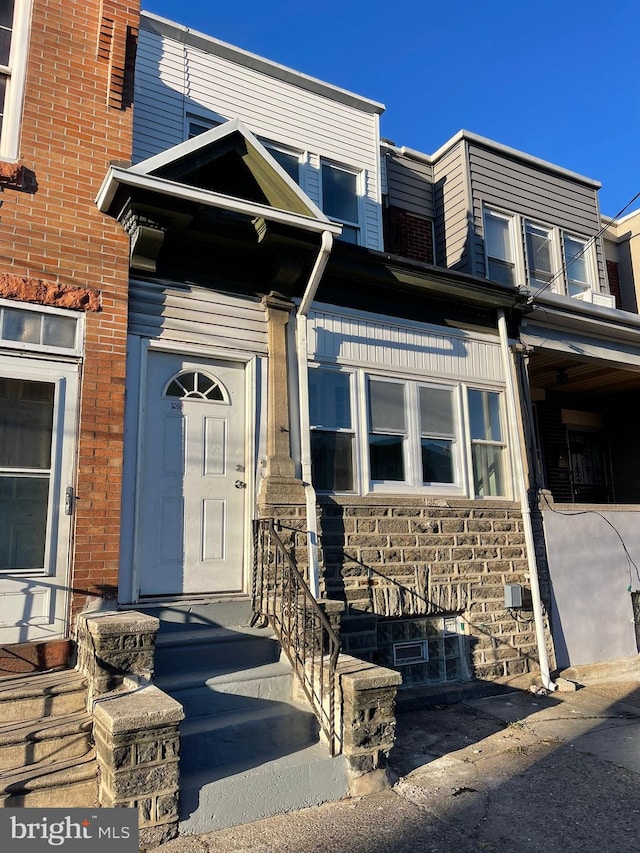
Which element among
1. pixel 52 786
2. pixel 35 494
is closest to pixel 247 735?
pixel 52 786

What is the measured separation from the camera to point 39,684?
14.8 ft

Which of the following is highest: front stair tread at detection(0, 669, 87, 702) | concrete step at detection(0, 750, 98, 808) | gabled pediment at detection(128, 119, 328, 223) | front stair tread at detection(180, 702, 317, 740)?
gabled pediment at detection(128, 119, 328, 223)

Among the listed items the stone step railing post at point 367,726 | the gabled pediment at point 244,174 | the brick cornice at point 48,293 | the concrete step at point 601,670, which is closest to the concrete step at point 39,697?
the stone step railing post at point 367,726

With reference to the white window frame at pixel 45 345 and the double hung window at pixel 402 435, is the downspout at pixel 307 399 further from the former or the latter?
the white window frame at pixel 45 345

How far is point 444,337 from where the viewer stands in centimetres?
804

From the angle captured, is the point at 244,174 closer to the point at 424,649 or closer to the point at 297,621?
the point at 297,621

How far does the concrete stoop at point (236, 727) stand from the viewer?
12.9 feet

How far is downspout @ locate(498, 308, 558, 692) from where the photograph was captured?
7438 millimetres

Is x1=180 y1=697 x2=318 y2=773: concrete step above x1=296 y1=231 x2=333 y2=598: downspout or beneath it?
beneath

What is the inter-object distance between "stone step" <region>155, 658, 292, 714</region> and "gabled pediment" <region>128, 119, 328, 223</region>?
13.9 ft

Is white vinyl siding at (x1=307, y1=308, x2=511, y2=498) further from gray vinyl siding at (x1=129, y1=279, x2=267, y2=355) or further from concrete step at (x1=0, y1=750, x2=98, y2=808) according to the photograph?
concrete step at (x1=0, y1=750, x2=98, y2=808)

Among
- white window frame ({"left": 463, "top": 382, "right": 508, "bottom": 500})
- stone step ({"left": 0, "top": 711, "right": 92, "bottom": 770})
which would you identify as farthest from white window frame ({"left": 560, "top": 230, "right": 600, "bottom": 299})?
stone step ({"left": 0, "top": 711, "right": 92, "bottom": 770})

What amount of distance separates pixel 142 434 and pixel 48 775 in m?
2.82

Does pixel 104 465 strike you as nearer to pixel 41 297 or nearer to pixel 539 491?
pixel 41 297
